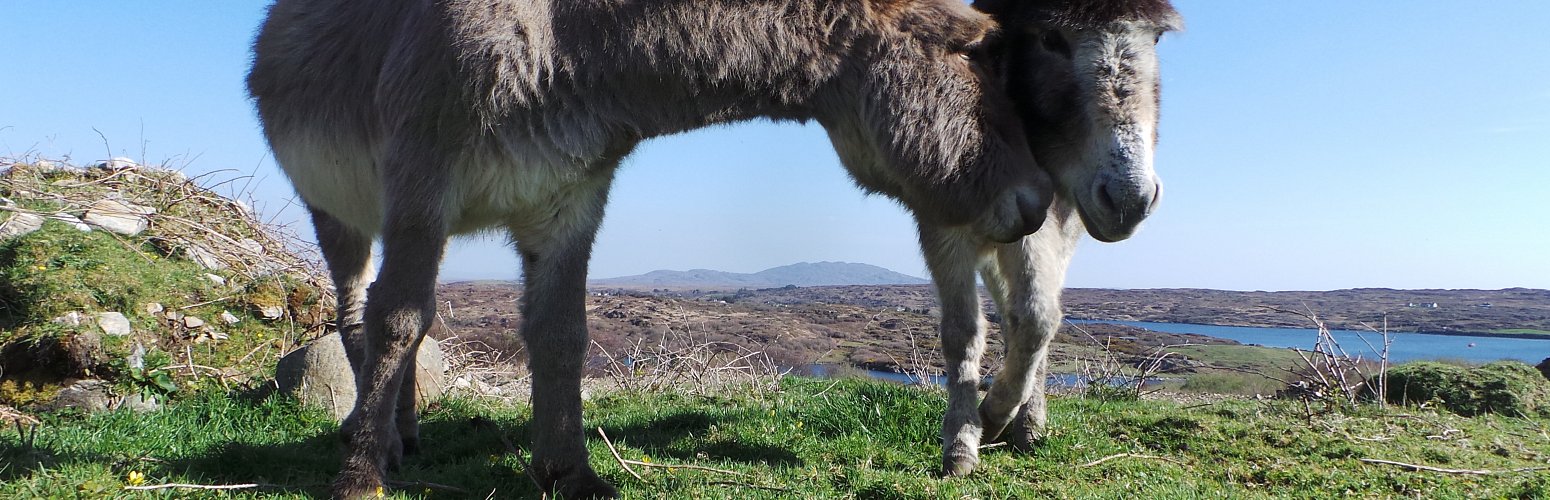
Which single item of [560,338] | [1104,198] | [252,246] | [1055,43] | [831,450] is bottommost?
[831,450]

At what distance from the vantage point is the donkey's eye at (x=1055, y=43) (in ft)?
11.0

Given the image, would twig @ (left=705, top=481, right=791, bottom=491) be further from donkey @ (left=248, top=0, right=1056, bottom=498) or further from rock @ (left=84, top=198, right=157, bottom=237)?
rock @ (left=84, top=198, right=157, bottom=237)

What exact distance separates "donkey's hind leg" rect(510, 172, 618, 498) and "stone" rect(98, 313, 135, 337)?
3.34 metres

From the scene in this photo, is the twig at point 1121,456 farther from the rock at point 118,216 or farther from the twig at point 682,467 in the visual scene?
the rock at point 118,216

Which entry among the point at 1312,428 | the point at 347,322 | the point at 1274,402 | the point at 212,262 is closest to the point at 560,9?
the point at 347,322

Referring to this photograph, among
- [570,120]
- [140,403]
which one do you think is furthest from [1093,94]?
[140,403]

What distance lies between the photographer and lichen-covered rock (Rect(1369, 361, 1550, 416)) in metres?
6.39

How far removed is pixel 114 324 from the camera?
5.02m

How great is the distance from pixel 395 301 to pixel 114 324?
139 inches

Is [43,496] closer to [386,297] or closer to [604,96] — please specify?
A: [386,297]

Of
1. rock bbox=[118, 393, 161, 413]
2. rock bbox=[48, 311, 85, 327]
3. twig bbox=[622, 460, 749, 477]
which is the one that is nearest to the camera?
twig bbox=[622, 460, 749, 477]

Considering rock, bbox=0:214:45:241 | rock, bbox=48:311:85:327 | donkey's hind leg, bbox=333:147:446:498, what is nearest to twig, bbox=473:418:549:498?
donkey's hind leg, bbox=333:147:446:498

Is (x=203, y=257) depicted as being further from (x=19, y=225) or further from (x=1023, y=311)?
(x=1023, y=311)

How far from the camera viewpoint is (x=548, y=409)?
126 inches
